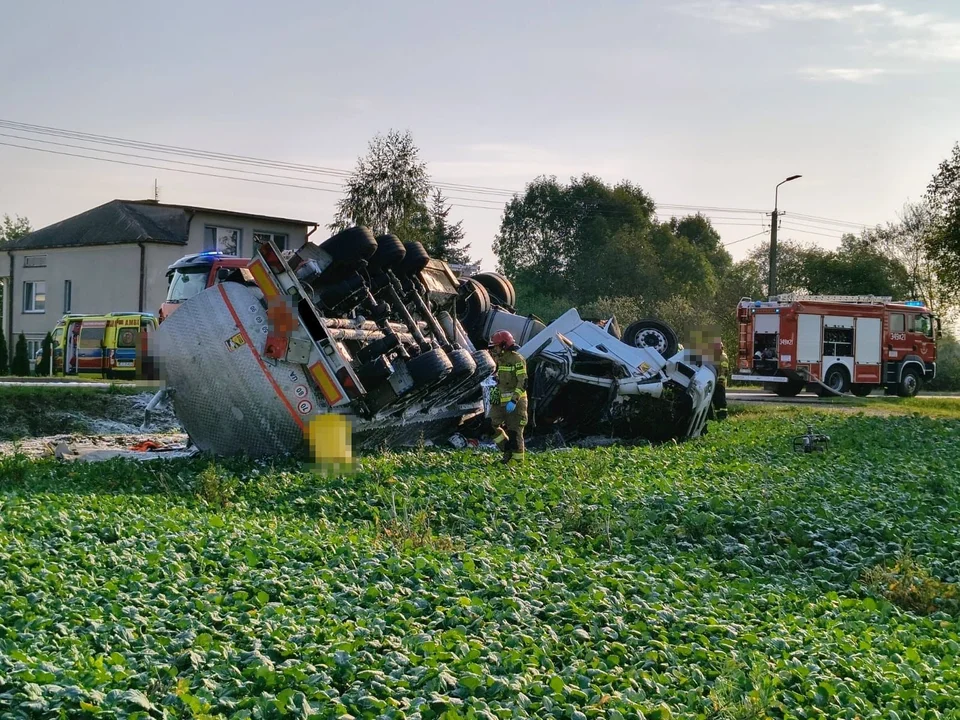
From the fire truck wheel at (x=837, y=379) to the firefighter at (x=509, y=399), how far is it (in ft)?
76.9

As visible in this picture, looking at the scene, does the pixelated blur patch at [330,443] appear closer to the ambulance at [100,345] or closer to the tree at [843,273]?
the ambulance at [100,345]

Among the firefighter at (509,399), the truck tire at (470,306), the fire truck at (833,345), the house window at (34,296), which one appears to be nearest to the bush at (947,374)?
the fire truck at (833,345)

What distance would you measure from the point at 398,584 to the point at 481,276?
1220 cm

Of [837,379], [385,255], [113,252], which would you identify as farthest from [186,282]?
[113,252]

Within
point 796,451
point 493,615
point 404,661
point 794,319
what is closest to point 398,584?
point 493,615

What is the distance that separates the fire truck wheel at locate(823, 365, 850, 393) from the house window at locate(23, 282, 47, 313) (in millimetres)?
33051

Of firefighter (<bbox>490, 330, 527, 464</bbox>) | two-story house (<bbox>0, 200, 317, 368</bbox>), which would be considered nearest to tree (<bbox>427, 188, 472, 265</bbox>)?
two-story house (<bbox>0, 200, 317, 368</bbox>)

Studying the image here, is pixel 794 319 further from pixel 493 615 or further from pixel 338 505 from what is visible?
pixel 493 615

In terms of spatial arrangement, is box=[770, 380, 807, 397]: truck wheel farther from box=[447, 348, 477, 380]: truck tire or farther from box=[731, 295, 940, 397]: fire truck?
box=[447, 348, 477, 380]: truck tire

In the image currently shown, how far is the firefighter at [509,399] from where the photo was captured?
41.8ft

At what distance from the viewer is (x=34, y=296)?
46281 mm

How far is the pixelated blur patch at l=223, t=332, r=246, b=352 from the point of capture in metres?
11.5

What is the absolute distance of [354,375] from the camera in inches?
454

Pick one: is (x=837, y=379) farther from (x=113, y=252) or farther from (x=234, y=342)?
(x=113, y=252)
